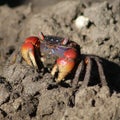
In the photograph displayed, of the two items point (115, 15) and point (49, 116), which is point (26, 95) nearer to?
point (49, 116)

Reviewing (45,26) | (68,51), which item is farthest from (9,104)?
(45,26)

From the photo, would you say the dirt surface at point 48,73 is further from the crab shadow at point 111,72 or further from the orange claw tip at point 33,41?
the orange claw tip at point 33,41

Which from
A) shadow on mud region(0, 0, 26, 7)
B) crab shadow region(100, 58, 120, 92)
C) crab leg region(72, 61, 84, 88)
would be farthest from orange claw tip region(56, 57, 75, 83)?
shadow on mud region(0, 0, 26, 7)

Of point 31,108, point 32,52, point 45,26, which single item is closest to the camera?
point 31,108

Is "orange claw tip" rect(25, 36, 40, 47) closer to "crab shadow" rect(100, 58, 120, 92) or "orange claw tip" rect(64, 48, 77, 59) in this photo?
"orange claw tip" rect(64, 48, 77, 59)

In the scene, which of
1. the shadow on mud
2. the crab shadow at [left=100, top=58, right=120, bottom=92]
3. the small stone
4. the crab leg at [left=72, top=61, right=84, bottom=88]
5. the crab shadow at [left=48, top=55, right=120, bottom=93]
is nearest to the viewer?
the crab leg at [left=72, top=61, right=84, bottom=88]

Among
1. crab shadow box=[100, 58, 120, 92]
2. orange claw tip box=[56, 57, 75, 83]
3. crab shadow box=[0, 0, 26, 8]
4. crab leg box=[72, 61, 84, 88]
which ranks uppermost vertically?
crab shadow box=[0, 0, 26, 8]

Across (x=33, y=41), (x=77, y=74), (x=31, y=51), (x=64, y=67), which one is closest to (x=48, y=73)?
(x=64, y=67)
